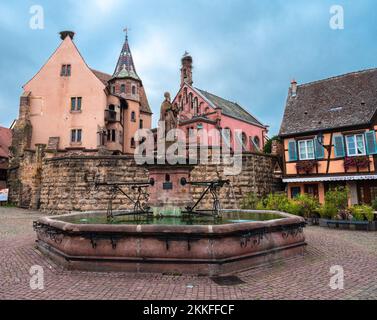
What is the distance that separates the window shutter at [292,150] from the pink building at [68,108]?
61.6ft

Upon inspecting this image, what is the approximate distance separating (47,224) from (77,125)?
86.7ft

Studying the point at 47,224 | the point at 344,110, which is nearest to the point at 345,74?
the point at 344,110

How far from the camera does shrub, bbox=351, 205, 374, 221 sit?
13.8 meters

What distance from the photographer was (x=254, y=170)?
69.6ft

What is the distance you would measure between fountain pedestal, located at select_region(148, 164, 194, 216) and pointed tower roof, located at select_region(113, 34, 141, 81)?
30.1 m

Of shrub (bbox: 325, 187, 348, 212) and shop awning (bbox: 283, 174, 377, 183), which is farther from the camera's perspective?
shop awning (bbox: 283, 174, 377, 183)

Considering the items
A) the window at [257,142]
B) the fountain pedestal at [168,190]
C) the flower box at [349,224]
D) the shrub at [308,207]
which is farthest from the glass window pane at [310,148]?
the window at [257,142]

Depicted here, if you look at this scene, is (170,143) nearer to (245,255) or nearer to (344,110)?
(245,255)

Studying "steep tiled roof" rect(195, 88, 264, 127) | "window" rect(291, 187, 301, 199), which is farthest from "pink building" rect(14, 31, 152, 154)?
"window" rect(291, 187, 301, 199)

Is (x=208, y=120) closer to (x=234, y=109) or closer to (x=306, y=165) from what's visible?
(x=234, y=109)

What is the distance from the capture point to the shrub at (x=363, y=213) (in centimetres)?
1376

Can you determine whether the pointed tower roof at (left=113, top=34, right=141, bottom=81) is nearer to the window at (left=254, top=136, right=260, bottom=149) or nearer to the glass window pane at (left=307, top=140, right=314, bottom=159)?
the window at (left=254, top=136, right=260, bottom=149)

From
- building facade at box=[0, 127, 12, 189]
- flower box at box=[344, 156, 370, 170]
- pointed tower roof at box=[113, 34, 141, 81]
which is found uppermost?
pointed tower roof at box=[113, 34, 141, 81]

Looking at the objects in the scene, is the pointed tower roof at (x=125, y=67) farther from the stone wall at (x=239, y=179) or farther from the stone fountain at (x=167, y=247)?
the stone fountain at (x=167, y=247)
